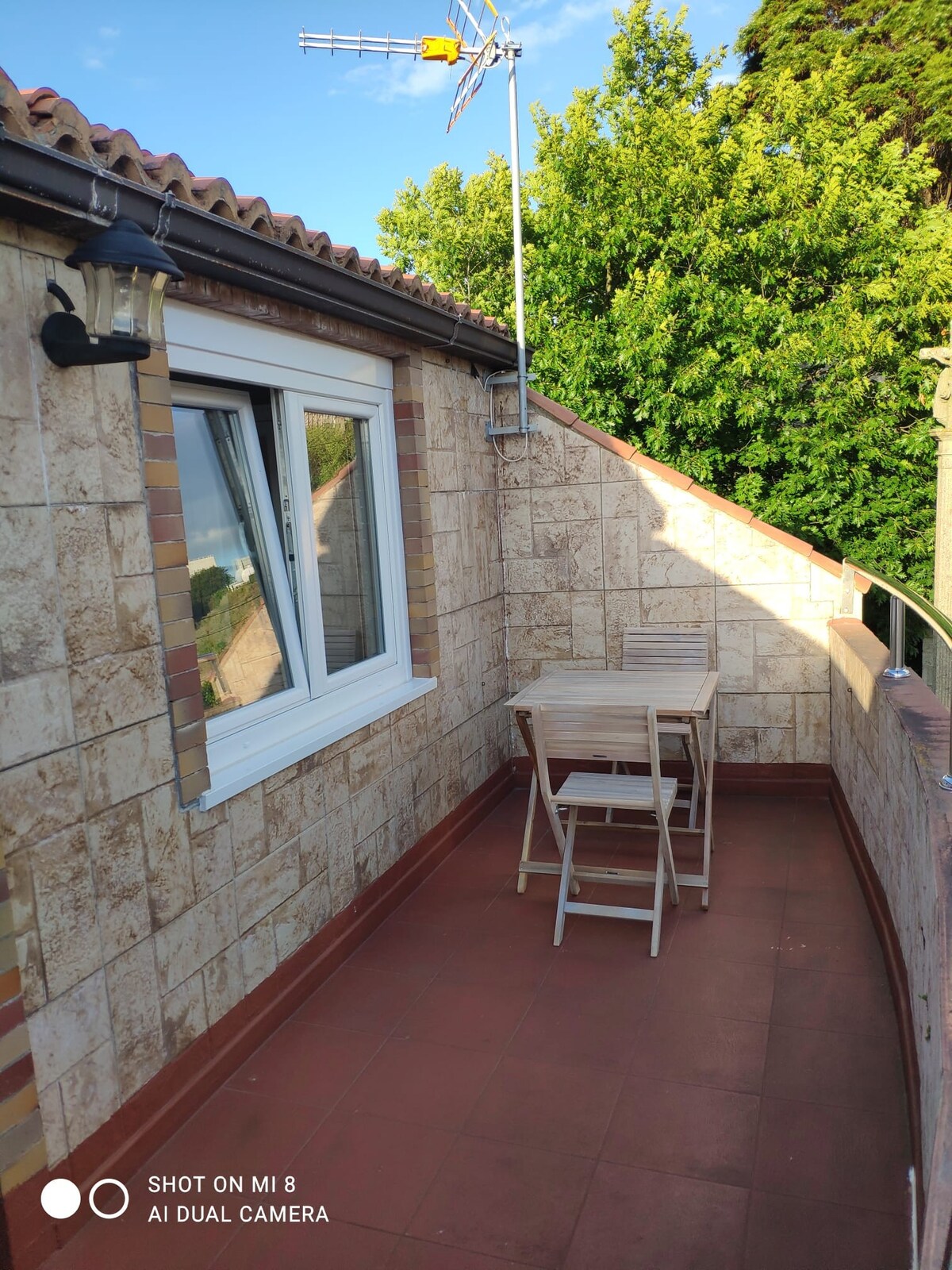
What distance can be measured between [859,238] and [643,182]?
2.43m

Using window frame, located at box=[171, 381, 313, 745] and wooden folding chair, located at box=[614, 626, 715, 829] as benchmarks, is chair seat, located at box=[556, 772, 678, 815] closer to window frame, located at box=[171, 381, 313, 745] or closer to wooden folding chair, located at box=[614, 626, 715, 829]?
wooden folding chair, located at box=[614, 626, 715, 829]

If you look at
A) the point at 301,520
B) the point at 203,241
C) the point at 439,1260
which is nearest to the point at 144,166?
the point at 203,241

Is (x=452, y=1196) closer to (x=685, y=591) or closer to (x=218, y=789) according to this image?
(x=218, y=789)

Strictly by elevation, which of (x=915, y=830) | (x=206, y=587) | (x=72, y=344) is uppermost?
(x=72, y=344)

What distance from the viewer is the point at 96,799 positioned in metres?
2.70

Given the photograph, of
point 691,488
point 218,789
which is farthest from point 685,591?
point 218,789

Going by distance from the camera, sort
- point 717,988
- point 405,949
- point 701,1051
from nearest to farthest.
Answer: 1. point 701,1051
2. point 717,988
3. point 405,949

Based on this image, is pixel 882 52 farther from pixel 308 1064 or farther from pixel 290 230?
pixel 308 1064

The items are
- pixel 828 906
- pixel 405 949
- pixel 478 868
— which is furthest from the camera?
pixel 478 868

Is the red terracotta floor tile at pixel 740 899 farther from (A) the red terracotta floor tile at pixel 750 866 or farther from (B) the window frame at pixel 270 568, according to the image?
(B) the window frame at pixel 270 568

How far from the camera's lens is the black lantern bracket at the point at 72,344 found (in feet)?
8.19

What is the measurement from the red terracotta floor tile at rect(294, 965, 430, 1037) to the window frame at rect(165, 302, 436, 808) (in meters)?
0.98

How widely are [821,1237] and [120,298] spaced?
3.00m

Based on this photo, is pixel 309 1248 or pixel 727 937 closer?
pixel 309 1248
